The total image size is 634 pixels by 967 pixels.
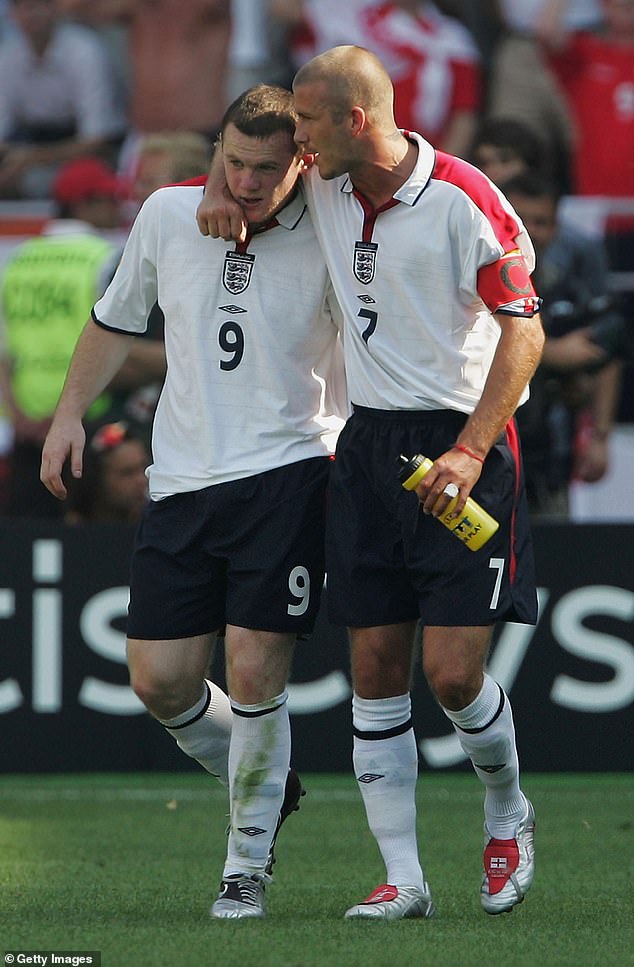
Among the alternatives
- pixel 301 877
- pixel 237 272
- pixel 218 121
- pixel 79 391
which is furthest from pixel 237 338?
pixel 218 121

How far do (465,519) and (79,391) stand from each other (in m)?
1.19

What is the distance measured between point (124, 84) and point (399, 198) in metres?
7.03

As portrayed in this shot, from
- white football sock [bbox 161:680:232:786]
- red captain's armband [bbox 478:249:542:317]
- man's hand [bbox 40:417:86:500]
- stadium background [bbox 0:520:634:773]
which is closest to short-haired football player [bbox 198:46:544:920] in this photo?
red captain's armband [bbox 478:249:542:317]

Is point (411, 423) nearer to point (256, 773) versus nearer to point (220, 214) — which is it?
point (220, 214)

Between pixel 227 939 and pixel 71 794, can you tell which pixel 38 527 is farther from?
pixel 227 939

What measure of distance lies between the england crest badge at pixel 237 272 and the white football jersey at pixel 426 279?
0.69ft

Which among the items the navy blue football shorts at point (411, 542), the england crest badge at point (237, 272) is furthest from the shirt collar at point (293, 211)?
the navy blue football shorts at point (411, 542)

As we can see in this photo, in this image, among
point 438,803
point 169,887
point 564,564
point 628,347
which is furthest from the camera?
point 628,347

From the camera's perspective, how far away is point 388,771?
14.5 ft

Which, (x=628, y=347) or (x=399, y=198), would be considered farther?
(x=628, y=347)

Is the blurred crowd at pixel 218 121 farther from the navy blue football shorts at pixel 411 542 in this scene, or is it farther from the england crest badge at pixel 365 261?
the england crest badge at pixel 365 261

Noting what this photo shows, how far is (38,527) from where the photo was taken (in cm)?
723

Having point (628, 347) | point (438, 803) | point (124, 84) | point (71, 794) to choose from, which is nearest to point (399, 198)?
point (438, 803)

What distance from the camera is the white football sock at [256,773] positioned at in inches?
171
